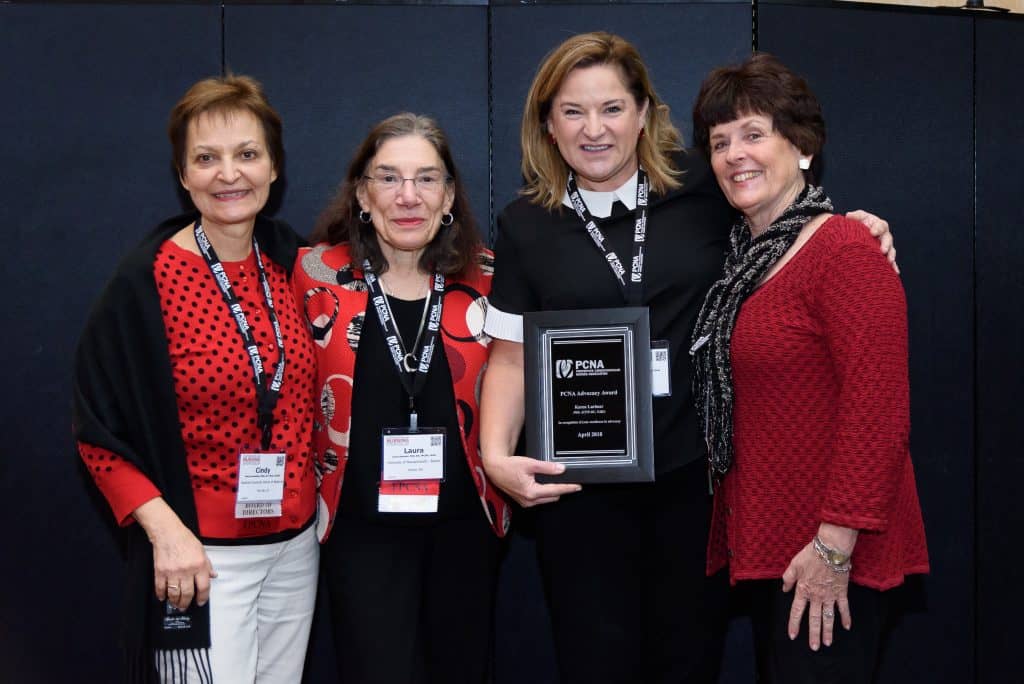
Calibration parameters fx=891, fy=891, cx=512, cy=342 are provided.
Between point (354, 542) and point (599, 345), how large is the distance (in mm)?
814

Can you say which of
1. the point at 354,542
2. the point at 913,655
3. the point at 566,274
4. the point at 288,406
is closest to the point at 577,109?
the point at 566,274

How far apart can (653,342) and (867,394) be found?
0.57 m

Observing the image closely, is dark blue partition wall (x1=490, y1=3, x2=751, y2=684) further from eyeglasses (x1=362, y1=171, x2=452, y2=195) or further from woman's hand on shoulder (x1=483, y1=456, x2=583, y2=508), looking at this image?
woman's hand on shoulder (x1=483, y1=456, x2=583, y2=508)

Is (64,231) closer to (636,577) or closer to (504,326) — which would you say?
(504,326)

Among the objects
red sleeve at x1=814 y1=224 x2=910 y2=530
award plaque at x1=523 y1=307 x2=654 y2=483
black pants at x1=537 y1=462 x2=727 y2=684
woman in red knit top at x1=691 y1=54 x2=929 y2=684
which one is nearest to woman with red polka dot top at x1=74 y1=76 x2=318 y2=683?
award plaque at x1=523 y1=307 x2=654 y2=483

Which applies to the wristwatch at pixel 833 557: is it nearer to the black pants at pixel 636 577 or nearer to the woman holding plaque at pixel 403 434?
the black pants at pixel 636 577

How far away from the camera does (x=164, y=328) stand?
2.13 metres

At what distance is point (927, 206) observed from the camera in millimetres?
3338

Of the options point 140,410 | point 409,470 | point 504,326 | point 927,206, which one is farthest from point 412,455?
point 927,206

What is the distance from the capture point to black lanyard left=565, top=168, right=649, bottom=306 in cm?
226

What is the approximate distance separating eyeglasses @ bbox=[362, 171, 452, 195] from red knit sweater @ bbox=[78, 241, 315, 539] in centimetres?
47

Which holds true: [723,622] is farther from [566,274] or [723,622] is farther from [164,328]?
[164,328]

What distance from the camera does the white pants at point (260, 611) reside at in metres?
2.14

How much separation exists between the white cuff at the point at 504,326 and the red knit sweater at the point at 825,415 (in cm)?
58
